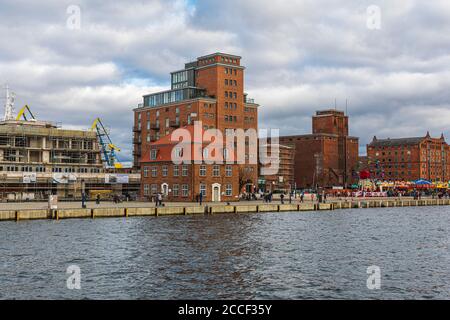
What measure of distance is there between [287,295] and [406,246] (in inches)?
872

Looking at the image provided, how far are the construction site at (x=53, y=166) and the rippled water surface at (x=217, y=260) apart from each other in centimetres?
5829

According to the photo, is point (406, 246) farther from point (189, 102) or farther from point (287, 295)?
point (189, 102)

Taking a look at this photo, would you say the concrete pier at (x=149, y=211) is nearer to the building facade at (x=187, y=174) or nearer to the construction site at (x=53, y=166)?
the building facade at (x=187, y=174)

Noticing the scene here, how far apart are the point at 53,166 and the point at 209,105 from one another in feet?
130

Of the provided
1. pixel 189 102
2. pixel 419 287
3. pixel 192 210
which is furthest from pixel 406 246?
pixel 189 102

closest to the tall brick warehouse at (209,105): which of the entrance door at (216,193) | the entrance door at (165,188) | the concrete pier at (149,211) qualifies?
the entrance door at (216,193)

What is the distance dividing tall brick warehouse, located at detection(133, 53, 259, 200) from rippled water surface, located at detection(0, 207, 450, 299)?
72.6 metres

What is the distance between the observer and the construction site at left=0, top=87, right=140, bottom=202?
114 meters

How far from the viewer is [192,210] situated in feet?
242

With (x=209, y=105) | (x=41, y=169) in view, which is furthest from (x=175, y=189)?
(x=41, y=169)

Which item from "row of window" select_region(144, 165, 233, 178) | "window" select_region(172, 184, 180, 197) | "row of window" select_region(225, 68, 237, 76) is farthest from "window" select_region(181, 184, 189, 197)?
"row of window" select_region(225, 68, 237, 76)

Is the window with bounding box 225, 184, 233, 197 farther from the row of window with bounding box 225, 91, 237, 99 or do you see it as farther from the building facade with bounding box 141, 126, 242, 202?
the row of window with bounding box 225, 91, 237, 99

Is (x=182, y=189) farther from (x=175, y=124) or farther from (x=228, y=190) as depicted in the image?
(x=175, y=124)
